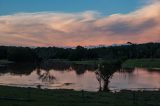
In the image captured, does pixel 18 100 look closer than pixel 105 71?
Yes

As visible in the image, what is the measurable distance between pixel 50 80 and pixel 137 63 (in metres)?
107

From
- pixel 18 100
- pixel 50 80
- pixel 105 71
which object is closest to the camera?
pixel 18 100

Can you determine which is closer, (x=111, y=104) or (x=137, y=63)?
(x=111, y=104)

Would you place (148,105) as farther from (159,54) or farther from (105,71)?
(159,54)

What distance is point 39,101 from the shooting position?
1080 inches

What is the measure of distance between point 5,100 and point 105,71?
28.1m

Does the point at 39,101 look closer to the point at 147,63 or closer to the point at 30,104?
the point at 30,104

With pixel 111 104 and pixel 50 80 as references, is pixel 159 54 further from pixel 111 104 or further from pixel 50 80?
pixel 111 104

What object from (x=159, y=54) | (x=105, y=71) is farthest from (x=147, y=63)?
(x=105, y=71)

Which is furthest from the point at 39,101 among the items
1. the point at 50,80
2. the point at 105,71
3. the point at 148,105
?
the point at 50,80

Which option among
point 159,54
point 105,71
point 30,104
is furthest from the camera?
point 159,54

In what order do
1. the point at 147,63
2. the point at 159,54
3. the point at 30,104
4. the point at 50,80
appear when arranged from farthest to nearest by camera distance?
the point at 159,54 < the point at 147,63 < the point at 50,80 < the point at 30,104

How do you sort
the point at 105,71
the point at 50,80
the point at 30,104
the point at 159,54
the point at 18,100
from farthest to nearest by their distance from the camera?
the point at 159,54, the point at 50,80, the point at 105,71, the point at 18,100, the point at 30,104

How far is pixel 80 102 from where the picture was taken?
2769 centimetres
